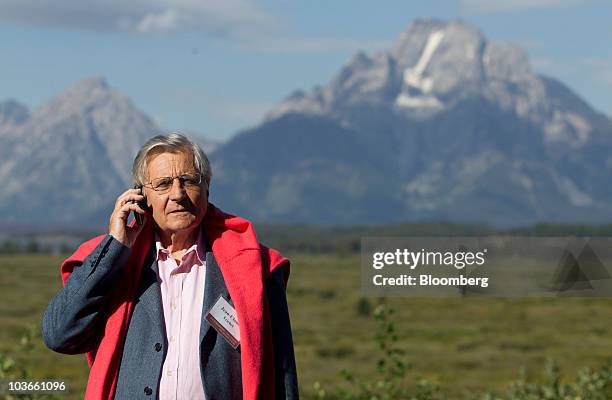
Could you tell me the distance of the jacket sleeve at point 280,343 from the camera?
4.73 meters

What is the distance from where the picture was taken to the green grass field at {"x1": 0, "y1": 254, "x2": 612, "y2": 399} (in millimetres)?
46719

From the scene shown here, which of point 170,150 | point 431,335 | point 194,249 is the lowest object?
point 194,249

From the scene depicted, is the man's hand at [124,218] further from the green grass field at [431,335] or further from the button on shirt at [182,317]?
the green grass field at [431,335]

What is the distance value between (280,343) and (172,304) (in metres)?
0.50

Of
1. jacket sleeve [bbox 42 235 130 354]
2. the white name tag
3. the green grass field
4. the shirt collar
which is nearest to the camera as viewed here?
jacket sleeve [bbox 42 235 130 354]

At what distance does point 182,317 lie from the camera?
15.5ft

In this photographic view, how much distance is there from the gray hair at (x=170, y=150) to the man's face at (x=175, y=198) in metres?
0.02

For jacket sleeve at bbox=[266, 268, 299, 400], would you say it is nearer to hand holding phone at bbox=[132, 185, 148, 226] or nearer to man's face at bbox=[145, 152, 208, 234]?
man's face at bbox=[145, 152, 208, 234]

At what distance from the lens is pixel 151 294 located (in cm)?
470

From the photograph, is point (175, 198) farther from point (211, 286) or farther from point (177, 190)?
point (211, 286)

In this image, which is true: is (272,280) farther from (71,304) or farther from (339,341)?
(339,341)

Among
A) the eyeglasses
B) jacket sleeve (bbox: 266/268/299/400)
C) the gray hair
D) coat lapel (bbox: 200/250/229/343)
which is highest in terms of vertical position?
the gray hair

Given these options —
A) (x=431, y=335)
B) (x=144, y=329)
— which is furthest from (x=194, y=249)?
(x=431, y=335)

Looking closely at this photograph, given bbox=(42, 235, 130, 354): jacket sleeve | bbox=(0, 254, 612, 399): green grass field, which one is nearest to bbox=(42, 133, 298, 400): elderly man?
bbox=(42, 235, 130, 354): jacket sleeve
